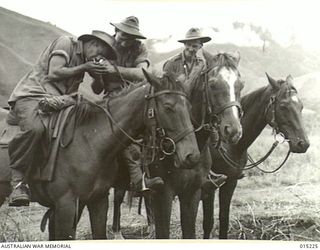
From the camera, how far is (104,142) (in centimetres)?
320

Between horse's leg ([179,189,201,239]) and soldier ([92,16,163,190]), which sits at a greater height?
soldier ([92,16,163,190])

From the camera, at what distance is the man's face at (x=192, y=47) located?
12.0 ft

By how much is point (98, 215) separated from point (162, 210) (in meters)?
0.40

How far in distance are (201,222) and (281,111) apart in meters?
0.89

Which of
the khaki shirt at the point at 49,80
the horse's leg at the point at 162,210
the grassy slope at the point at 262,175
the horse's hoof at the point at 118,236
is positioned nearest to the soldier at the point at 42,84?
the khaki shirt at the point at 49,80

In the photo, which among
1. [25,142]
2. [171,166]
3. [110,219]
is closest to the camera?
[25,142]

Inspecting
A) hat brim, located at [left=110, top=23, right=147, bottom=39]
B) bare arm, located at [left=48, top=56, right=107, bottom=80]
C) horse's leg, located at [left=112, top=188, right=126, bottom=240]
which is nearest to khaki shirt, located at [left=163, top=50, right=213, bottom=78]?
hat brim, located at [left=110, top=23, right=147, bottom=39]

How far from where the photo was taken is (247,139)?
12.2 feet

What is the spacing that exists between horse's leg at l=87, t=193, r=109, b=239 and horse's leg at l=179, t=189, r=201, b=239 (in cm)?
48

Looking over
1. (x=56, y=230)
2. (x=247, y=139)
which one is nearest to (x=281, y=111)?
(x=247, y=139)

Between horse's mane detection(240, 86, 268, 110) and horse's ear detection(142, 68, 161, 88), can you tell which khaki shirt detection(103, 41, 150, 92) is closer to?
horse's ear detection(142, 68, 161, 88)

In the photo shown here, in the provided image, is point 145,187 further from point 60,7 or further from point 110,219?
point 60,7

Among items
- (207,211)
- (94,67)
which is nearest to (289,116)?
(207,211)

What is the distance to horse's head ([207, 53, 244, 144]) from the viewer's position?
3248 mm
